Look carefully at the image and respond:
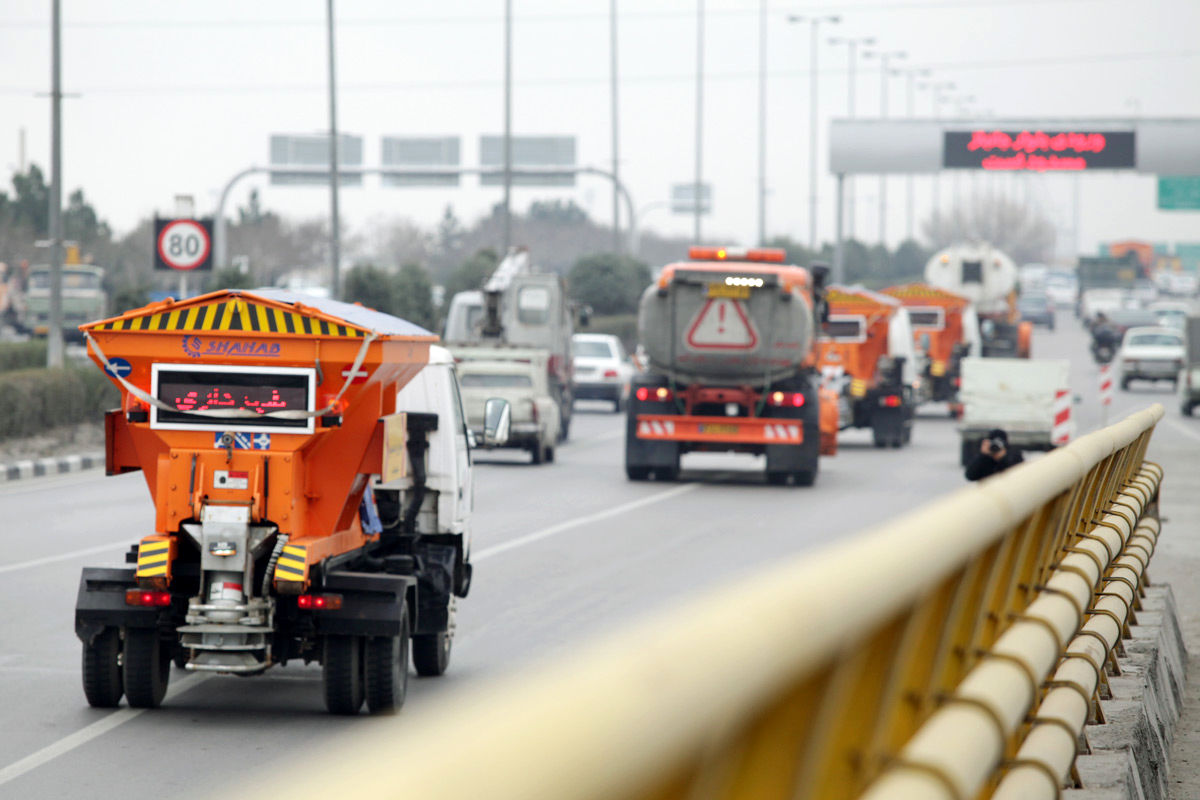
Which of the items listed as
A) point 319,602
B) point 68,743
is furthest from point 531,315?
point 68,743

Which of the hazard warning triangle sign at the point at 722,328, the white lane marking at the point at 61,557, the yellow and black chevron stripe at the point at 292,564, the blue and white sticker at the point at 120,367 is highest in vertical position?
the hazard warning triangle sign at the point at 722,328

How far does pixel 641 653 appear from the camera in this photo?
186cm

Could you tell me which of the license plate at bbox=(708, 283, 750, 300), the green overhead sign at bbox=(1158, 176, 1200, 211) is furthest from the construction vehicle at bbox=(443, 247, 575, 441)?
the green overhead sign at bbox=(1158, 176, 1200, 211)

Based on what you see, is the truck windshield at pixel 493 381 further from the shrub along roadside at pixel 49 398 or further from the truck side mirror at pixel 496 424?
the truck side mirror at pixel 496 424

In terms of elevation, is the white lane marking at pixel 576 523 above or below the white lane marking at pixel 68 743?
below

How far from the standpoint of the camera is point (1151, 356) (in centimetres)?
5072

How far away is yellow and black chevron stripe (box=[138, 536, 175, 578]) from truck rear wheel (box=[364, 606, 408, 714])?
1065mm

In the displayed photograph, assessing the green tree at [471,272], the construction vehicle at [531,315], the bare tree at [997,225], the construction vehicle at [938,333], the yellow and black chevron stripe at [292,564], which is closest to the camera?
the yellow and black chevron stripe at [292,564]

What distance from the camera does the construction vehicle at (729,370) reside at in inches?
937

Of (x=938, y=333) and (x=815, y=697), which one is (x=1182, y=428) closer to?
(x=938, y=333)

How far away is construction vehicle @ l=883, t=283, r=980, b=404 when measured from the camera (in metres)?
39.7

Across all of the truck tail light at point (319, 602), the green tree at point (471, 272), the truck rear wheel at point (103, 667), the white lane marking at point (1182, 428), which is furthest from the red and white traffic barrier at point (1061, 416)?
the green tree at point (471, 272)

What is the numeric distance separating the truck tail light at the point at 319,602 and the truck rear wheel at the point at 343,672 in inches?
8.0

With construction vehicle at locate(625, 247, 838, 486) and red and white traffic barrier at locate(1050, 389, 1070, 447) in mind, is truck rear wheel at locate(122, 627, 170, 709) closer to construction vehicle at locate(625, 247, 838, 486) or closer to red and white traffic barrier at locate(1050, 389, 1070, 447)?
construction vehicle at locate(625, 247, 838, 486)
